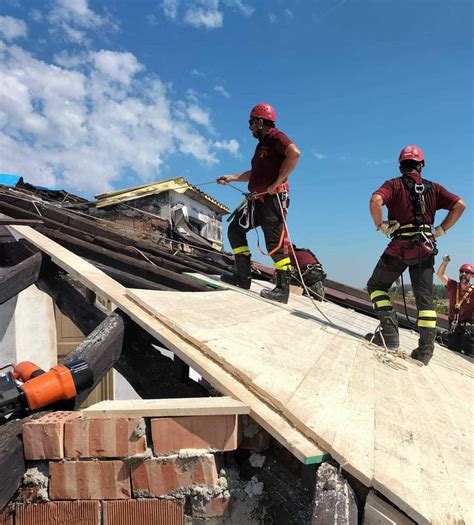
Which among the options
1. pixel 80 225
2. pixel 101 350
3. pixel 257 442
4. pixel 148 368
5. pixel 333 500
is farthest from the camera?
pixel 80 225

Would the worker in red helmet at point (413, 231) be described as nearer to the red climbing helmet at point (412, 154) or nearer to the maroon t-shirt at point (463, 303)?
the red climbing helmet at point (412, 154)

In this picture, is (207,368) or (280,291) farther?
(280,291)

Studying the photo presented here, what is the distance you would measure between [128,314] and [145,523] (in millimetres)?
970

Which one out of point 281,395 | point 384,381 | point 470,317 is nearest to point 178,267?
point 384,381

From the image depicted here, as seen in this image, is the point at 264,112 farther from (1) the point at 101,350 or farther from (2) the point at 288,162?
(1) the point at 101,350

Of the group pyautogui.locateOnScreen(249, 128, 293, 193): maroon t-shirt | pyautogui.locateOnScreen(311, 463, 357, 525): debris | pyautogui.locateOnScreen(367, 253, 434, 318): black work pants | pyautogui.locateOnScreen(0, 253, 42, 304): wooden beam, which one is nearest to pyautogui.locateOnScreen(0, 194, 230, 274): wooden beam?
pyautogui.locateOnScreen(249, 128, 293, 193): maroon t-shirt

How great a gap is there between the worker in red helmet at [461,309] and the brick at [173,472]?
22.2 ft

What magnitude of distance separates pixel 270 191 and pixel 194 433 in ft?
11.0

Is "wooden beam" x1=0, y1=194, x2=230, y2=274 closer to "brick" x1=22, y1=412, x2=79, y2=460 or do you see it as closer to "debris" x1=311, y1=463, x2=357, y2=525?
"brick" x1=22, y1=412, x2=79, y2=460

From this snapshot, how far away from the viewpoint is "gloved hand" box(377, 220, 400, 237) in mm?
3746

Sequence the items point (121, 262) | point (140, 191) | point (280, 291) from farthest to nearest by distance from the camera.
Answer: point (140, 191)
point (280, 291)
point (121, 262)

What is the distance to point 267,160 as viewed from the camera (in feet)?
15.4

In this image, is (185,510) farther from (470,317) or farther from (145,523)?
(470,317)

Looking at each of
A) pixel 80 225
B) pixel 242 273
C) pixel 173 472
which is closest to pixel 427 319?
pixel 242 273
